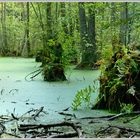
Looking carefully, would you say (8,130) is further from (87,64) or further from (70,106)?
(87,64)

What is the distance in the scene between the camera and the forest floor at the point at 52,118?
336 centimetres

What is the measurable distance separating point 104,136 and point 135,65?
1.36 meters

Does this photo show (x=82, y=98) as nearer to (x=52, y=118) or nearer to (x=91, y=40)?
(x=52, y=118)

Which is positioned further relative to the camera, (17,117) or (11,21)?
(11,21)

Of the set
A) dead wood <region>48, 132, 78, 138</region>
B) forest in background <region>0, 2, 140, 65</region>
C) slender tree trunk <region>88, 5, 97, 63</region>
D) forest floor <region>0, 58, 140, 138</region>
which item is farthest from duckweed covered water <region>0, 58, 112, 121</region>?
slender tree trunk <region>88, 5, 97, 63</region>

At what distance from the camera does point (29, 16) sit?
2330 centimetres

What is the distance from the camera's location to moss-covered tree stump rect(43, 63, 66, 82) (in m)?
7.60

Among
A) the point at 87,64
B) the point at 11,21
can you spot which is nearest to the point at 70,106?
the point at 87,64

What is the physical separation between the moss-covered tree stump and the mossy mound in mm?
3006

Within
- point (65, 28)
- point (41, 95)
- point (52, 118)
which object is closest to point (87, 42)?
point (65, 28)

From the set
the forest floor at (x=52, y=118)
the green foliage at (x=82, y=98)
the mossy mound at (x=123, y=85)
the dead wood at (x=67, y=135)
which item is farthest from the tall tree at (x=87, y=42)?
the dead wood at (x=67, y=135)

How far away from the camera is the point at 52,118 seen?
13.4 ft

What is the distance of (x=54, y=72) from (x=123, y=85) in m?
3.30

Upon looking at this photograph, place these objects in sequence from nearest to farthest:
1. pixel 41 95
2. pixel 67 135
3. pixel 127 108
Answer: pixel 67 135
pixel 127 108
pixel 41 95
